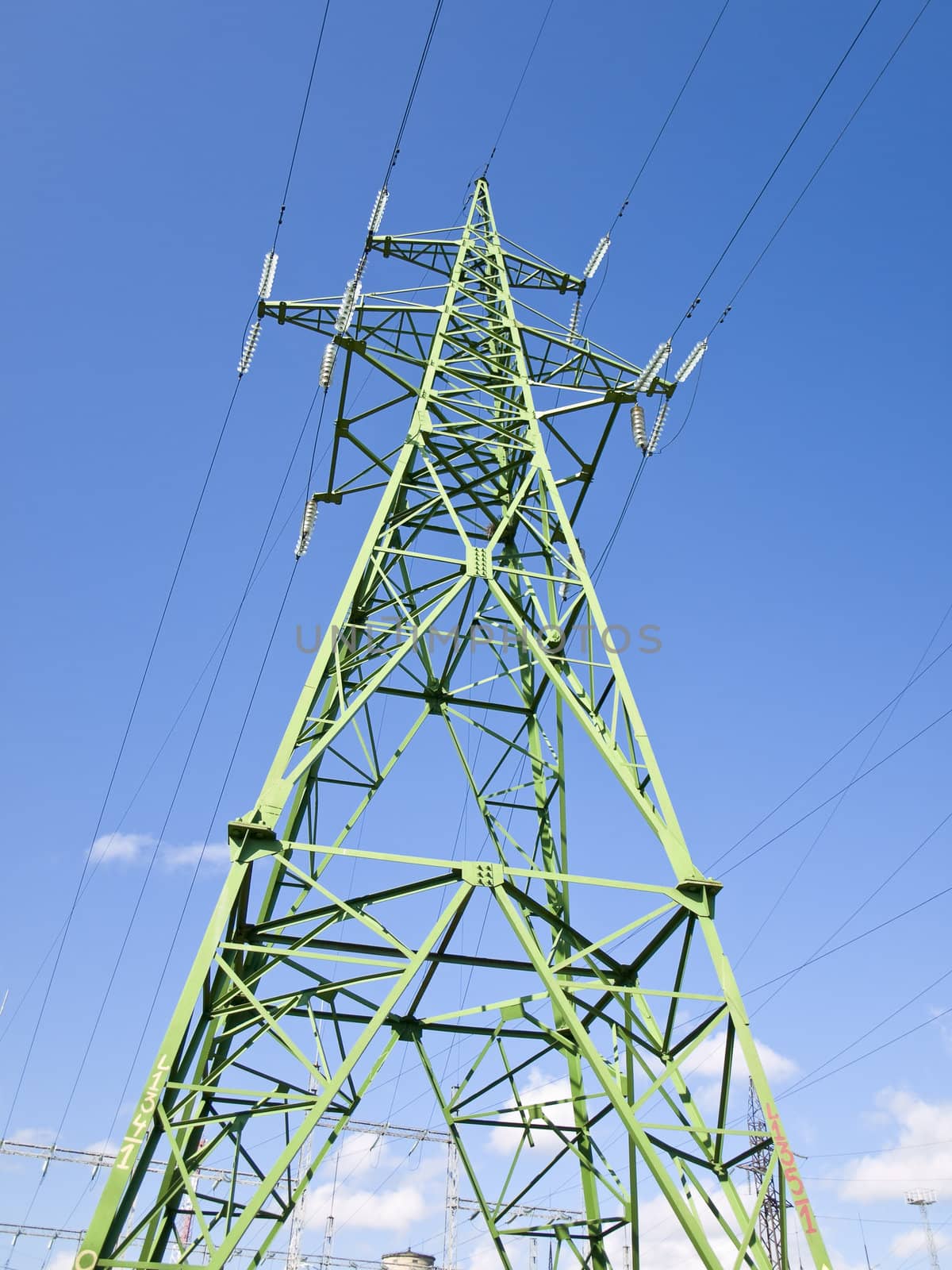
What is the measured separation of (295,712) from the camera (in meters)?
9.54

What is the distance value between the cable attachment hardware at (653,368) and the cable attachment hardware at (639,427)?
385 mm

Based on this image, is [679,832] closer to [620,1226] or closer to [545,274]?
[620,1226]

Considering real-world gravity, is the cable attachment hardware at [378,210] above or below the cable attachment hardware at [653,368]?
above

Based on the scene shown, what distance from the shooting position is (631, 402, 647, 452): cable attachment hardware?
15008 millimetres

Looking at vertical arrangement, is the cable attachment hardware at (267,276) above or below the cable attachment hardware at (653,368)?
above

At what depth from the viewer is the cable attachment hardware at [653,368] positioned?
1481 centimetres

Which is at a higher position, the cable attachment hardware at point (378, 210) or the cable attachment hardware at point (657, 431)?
the cable attachment hardware at point (378, 210)

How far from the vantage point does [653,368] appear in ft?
48.9

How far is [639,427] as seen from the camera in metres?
15.0

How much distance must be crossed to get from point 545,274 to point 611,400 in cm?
559

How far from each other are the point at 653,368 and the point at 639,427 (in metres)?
0.94

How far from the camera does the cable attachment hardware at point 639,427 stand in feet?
49.2

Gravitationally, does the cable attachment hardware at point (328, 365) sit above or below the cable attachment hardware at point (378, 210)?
below

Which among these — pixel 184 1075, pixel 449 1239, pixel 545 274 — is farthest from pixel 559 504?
pixel 449 1239
